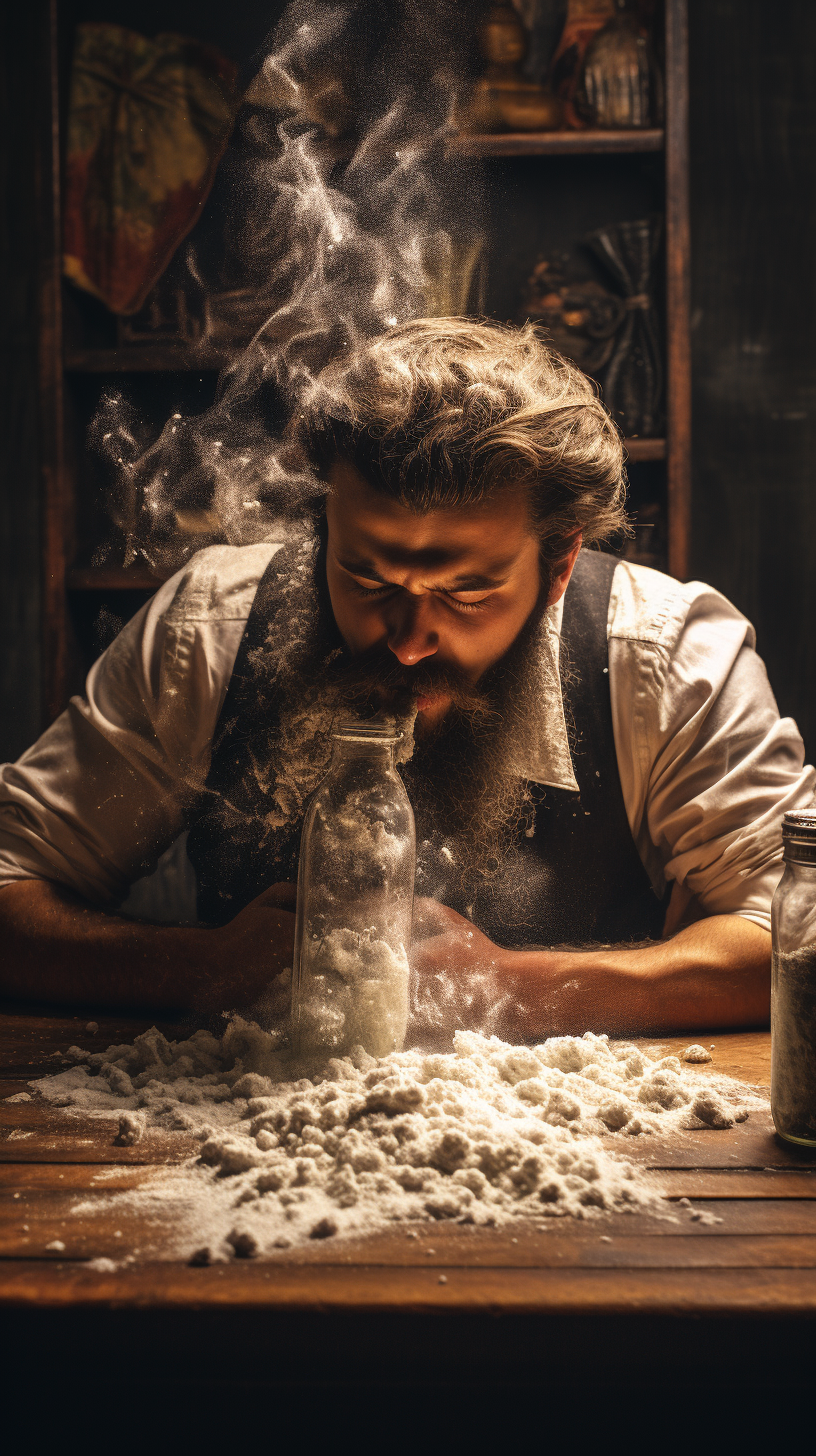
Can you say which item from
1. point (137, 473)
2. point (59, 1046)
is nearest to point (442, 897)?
point (59, 1046)

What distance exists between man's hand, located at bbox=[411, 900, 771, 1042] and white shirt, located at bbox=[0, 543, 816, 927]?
20 centimetres

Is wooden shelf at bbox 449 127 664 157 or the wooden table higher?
wooden shelf at bbox 449 127 664 157

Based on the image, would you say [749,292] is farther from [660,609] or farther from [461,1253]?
[461,1253]

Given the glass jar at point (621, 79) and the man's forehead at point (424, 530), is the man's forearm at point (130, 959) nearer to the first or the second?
the man's forehead at point (424, 530)

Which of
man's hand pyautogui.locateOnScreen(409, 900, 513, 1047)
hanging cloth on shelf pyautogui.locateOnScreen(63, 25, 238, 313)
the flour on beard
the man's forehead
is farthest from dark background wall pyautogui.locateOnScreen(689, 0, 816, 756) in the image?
man's hand pyautogui.locateOnScreen(409, 900, 513, 1047)

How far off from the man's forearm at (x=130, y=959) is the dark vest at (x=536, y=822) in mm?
323

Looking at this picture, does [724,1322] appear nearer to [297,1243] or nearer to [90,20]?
[297,1243]

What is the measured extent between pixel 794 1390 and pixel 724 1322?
0.29ft

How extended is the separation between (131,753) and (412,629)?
1.42ft

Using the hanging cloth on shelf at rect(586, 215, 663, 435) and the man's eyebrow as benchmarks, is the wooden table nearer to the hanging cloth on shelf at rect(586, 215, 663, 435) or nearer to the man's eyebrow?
the man's eyebrow

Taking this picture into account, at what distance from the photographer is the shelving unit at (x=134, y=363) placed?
2113 mm

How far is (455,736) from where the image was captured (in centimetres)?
145

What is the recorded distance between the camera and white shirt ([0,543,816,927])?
1423 millimetres

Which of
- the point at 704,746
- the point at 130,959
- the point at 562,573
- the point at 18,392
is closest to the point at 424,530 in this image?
the point at 562,573
